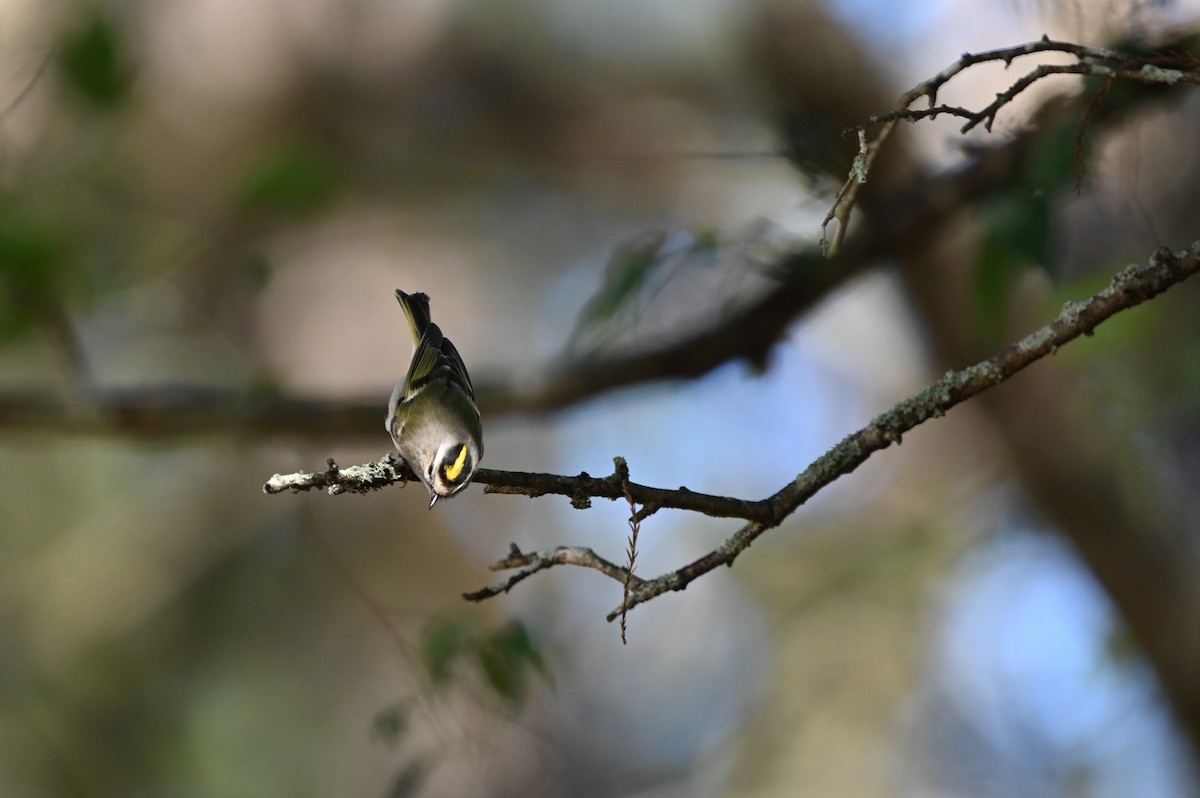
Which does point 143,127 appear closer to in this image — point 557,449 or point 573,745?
point 557,449

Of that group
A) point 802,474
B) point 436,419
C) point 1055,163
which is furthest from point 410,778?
point 1055,163

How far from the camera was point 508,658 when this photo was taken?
2.48 m

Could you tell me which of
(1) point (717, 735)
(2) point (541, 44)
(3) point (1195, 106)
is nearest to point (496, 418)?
(3) point (1195, 106)

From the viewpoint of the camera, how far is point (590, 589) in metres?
6.29

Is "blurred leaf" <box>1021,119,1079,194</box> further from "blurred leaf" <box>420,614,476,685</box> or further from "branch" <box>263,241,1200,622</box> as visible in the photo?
"blurred leaf" <box>420,614,476,685</box>

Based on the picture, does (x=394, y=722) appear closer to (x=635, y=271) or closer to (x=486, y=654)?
(x=486, y=654)

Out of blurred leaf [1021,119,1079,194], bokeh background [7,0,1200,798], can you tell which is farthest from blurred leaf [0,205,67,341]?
blurred leaf [1021,119,1079,194]

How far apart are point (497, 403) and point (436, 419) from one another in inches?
42.6

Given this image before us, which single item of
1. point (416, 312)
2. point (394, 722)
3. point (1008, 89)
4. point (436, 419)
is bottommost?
point (1008, 89)

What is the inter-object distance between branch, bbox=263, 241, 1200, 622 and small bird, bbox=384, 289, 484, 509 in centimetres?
49

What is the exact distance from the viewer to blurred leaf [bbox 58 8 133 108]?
3.03 meters

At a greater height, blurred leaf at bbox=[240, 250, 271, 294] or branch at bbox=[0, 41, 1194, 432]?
blurred leaf at bbox=[240, 250, 271, 294]

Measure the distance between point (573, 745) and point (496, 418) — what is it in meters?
4.00

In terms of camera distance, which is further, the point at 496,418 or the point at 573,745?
the point at 573,745
